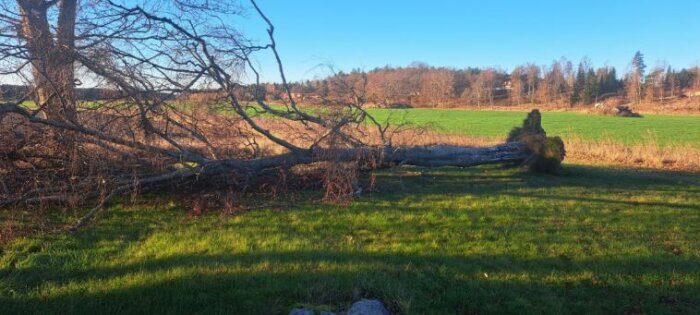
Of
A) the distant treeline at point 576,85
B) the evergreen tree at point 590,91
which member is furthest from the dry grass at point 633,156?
the evergreen tree at point 590,91

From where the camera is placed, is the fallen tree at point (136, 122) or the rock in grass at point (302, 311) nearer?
the rock in grass at point (302, 311)

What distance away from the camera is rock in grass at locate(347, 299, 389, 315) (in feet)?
11.6

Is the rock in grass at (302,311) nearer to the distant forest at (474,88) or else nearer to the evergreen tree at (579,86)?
the distant forest at (474,88)

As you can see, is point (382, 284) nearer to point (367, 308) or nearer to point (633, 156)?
point (367, 308)

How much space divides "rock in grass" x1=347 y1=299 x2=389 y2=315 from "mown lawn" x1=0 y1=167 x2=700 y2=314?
19cm

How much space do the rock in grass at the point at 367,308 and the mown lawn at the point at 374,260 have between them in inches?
7.3

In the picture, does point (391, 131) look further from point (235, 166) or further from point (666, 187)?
point (666, 187)

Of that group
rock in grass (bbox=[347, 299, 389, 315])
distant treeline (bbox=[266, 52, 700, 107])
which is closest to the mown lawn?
rock in grass (bbox=[347, 299, 389, 315])

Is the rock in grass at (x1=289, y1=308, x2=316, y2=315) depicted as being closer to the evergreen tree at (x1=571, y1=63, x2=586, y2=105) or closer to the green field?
the green field

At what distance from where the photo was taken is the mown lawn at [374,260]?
3.96 m

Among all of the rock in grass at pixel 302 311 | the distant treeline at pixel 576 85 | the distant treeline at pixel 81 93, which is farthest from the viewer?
the distant treeline at pixel 576 85

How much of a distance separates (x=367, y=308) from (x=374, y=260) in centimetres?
134

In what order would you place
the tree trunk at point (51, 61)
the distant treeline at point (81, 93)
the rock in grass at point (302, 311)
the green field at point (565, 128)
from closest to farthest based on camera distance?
the rock in grass at point (302, 311), the tree trunk at point (51, 61), the distant treeline at point (81, 93), the green field at point (565, 128)

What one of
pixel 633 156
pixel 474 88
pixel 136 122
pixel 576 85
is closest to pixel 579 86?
pixel 576 85
